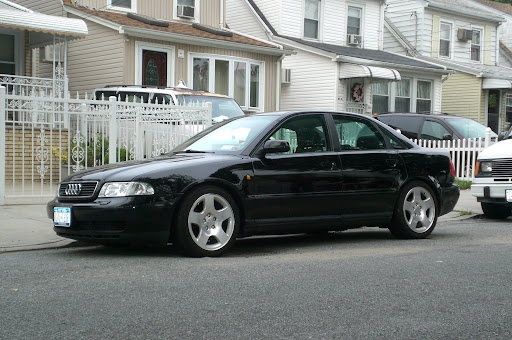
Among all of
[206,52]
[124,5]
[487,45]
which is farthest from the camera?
[487,45]

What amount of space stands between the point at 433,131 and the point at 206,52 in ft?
23.4

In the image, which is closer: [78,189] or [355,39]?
[78,189]

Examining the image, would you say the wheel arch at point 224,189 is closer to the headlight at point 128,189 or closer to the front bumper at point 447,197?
the headlight at point 128,189

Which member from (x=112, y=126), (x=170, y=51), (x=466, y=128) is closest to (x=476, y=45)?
(x=466, y=128)

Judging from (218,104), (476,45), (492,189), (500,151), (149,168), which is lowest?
(492,189)

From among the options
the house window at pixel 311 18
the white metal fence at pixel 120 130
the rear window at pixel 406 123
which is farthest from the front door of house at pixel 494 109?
the white metal fence at pixel 120 130

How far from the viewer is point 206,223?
6.84 meters

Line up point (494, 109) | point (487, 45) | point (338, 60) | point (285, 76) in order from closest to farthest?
point (338, 60)
point (285, 76)
point (494, 109)
point (487, 45)

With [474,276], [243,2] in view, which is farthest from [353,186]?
[243,2]

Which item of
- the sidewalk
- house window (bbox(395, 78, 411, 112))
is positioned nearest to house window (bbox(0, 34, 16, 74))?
the sidewalk

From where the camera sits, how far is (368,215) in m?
8.06

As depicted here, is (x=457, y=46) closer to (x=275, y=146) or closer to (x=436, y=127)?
(x=436, y=127)

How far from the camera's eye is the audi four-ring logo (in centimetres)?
693

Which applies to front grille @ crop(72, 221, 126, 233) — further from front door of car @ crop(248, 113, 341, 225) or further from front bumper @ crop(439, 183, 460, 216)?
front bumper @ crop(439, 183, 460, 216)
